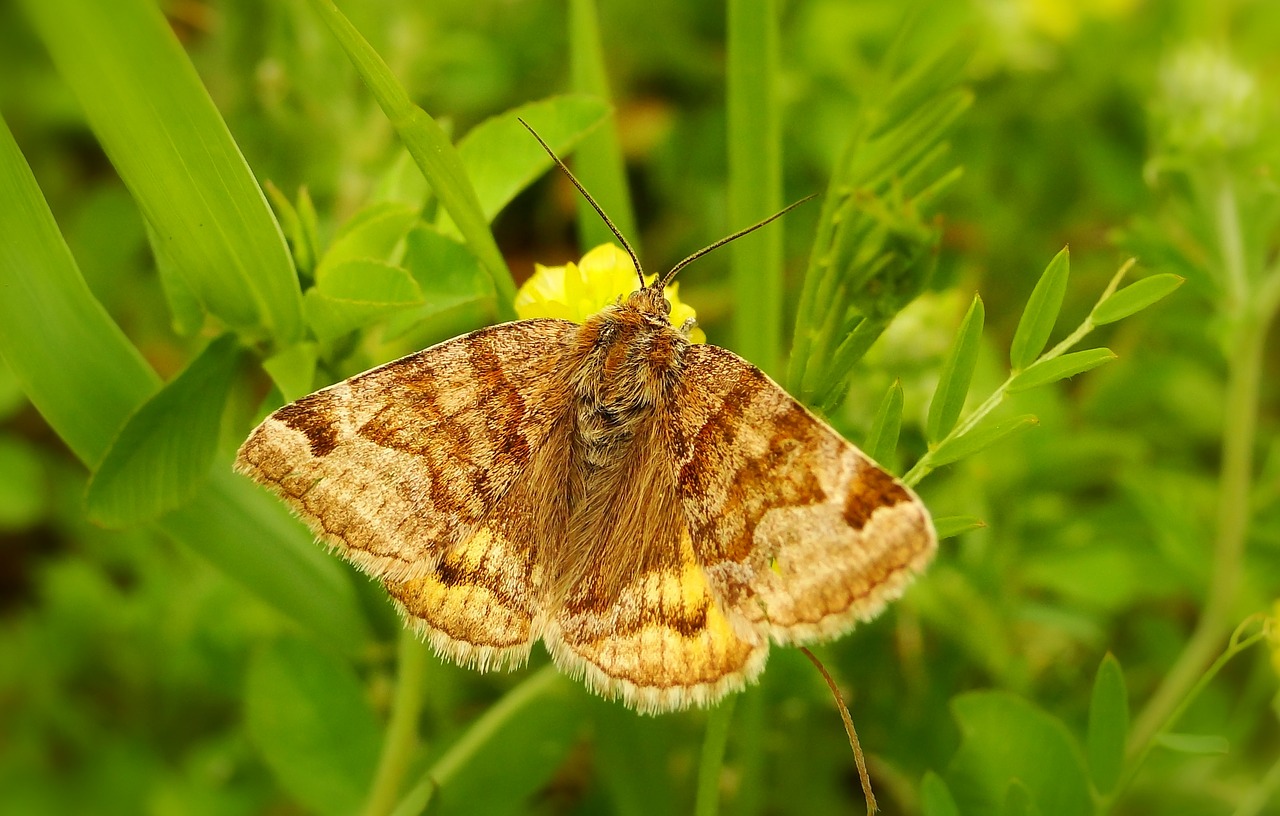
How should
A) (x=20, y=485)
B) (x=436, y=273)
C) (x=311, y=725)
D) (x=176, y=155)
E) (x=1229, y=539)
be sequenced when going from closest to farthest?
(x=176, y=155)
(x=436, y=273)
(x=311, y=725)
(x=1229, y=539)
(x=20, y=485)

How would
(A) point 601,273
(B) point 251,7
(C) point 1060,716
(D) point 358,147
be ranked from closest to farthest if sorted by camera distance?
(A) point 601,273 < (C) point 1060,716 < (D) point 358,147 < (B) point 251,7

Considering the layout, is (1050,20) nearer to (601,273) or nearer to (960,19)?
(960,19)

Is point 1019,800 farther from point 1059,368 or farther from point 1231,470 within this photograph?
point 1231,470

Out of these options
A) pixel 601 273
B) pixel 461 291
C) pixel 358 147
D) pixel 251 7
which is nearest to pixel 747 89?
pixel 601 273

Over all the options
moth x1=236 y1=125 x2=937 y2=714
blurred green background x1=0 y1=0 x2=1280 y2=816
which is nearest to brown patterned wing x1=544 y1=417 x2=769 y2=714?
moth x1=236 y1=125 x2=937 y2=714

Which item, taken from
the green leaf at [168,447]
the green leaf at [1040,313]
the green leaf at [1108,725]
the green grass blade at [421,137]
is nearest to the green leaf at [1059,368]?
the green leaf at [1040,313]

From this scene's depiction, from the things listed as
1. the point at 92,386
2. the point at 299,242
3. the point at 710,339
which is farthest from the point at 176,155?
the point at 710,339
